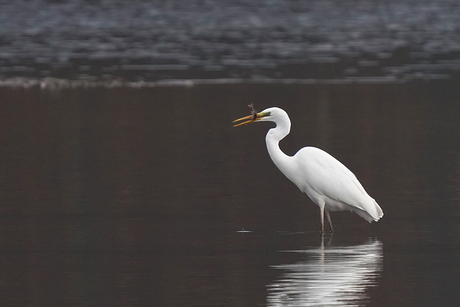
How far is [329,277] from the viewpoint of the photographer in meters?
8.22

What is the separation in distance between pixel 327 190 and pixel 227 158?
397 cm

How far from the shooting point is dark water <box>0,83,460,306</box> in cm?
799

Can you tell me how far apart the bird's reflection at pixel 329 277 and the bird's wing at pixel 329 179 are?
0.64 m

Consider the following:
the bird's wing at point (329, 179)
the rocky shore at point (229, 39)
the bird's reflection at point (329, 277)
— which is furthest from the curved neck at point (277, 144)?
the rocky shore at point (229, 39)

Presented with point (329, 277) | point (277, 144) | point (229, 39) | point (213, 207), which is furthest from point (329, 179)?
point (229, 39)

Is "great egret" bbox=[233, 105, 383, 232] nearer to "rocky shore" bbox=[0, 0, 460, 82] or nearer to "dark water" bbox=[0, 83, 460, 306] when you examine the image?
"dark water" bbox=[0, 83, 460, 306]

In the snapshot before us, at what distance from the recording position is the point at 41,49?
1145 inches

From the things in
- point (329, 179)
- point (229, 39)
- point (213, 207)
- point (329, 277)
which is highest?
point (229, 39)

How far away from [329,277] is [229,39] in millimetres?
23727

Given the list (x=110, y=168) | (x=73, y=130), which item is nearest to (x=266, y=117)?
(x=110, y=168)

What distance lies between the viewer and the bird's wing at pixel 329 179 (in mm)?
10125

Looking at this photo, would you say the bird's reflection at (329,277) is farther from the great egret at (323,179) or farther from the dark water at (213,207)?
the great egret at (323,179)

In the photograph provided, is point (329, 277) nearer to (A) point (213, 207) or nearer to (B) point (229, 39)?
(A) point (213, 207)

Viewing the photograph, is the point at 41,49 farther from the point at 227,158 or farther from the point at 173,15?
the point at 227,158
